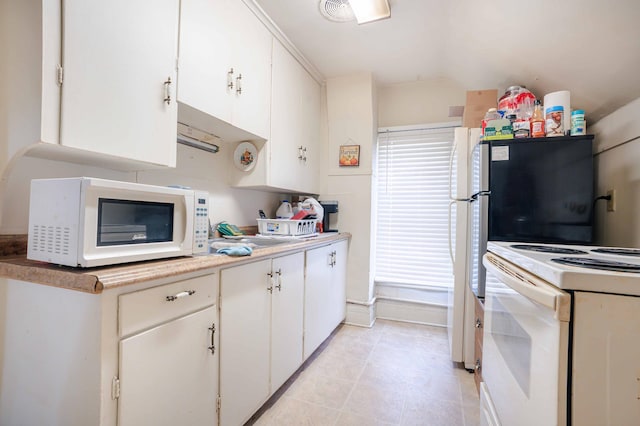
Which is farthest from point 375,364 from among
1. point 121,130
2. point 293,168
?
point 121,130

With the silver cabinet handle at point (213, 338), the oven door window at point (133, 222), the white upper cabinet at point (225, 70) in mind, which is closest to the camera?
the oven door window at point (133, 222)

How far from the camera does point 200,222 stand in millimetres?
1250

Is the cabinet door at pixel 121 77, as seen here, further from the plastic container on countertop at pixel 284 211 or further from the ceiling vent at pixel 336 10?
the plastic container on countertop at pixel 284 211

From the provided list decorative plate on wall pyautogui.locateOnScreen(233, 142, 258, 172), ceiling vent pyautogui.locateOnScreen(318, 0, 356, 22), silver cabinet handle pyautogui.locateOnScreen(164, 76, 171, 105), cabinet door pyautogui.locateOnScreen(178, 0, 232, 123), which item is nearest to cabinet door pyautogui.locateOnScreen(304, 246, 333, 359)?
decorative plate on wall pyautogui.locateOnScreen(233, 142, 258, 172)

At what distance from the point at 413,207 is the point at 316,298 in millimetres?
1491

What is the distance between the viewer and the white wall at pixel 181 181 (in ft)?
3.62

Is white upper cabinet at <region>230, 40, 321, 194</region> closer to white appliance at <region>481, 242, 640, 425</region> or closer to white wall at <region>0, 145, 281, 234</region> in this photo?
white wall at <region>0, 145, 281, 234</region>

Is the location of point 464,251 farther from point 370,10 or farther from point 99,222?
point 99,222

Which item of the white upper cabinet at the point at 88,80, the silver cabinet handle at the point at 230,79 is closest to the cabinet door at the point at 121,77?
the white upper cabinet at the point at 88,80

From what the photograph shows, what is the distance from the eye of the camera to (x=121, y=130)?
1.15 metres

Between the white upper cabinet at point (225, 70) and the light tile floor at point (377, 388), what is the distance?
5.54 feet

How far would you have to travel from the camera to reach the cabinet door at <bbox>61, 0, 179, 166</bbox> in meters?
0.99

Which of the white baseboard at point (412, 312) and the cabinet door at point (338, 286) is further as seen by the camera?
the white baseboard at point (412, 312)

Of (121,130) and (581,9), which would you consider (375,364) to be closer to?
(121,130)
